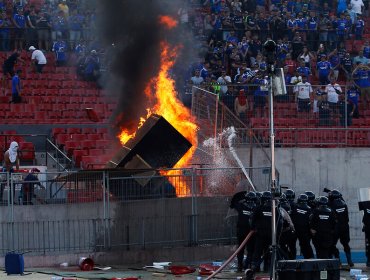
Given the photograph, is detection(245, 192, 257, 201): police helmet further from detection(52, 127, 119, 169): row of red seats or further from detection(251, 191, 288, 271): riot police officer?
detection(52, 127, 119, 169): row of red seats

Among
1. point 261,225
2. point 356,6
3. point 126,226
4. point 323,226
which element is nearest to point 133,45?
point 126,226

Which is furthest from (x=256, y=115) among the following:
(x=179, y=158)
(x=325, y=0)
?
(x=325, y=0)

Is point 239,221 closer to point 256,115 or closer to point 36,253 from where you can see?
point 36,253

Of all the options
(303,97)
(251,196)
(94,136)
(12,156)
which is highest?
(303,97)

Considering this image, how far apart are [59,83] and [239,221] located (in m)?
11.7

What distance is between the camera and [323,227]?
24094mm

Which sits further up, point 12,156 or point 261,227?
point 12,156

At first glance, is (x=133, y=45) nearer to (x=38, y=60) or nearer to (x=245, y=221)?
(x=38, y=60)

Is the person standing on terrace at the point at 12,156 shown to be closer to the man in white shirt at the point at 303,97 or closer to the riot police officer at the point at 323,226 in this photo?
the man in white shirt at the point at 303,97

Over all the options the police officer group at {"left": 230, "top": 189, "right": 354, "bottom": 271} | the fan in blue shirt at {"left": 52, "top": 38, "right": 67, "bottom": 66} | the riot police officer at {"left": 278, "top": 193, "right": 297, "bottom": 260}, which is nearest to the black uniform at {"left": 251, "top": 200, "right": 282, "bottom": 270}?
the police officer group at {"left": 230, "top": 189, "right": 354, "bottom": 271}

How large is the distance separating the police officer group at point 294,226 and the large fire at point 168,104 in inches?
147

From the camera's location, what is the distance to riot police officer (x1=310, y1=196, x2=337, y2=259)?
24.1m

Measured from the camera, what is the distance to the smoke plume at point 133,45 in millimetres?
30641

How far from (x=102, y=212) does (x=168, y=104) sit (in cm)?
480
